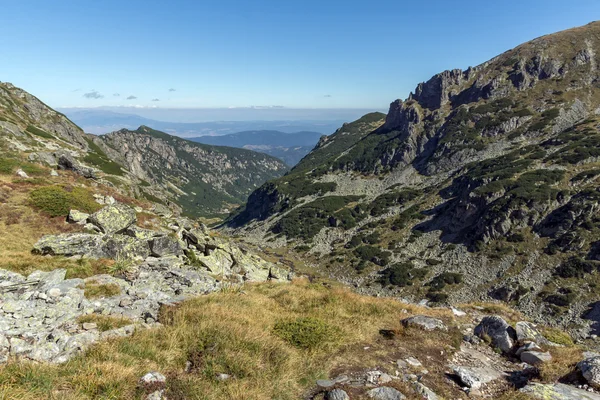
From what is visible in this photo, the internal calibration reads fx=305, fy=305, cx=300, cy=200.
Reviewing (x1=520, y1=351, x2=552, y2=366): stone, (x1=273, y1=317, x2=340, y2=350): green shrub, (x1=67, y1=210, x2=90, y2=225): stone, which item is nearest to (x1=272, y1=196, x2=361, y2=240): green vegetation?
(x1=67, y1=210, x2=90, y2=225): stone

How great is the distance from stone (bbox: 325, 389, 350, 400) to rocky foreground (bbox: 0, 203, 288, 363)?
5960 mm

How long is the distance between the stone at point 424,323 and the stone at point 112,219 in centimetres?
2061

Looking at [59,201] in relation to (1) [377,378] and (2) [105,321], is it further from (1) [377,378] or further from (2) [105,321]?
(1) [377,378]

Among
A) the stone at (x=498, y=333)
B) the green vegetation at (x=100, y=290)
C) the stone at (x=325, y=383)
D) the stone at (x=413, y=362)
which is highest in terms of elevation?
the green vegetation at (x=100, y=290)

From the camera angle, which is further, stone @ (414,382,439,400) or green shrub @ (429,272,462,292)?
green shrub @ (429,272,462,292)

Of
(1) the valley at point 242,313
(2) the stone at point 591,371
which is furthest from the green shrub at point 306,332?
(2) the stone at point 591,371

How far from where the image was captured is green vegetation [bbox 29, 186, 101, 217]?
76.6 feet

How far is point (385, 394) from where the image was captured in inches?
295

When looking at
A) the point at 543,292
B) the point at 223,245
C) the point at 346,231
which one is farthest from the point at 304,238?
the point at 223,245

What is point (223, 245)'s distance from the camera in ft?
100

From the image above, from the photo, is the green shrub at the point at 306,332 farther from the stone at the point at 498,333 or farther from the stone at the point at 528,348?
the stone at the point at 528,348

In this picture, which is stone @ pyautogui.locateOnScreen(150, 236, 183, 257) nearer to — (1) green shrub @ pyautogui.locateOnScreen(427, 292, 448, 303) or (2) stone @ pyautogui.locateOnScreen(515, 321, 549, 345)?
(2) stone @ pyautogui.locateOnScreen(515, 321, 549, 345)

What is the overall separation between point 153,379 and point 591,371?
37.0 feet

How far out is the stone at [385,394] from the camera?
739 cm
